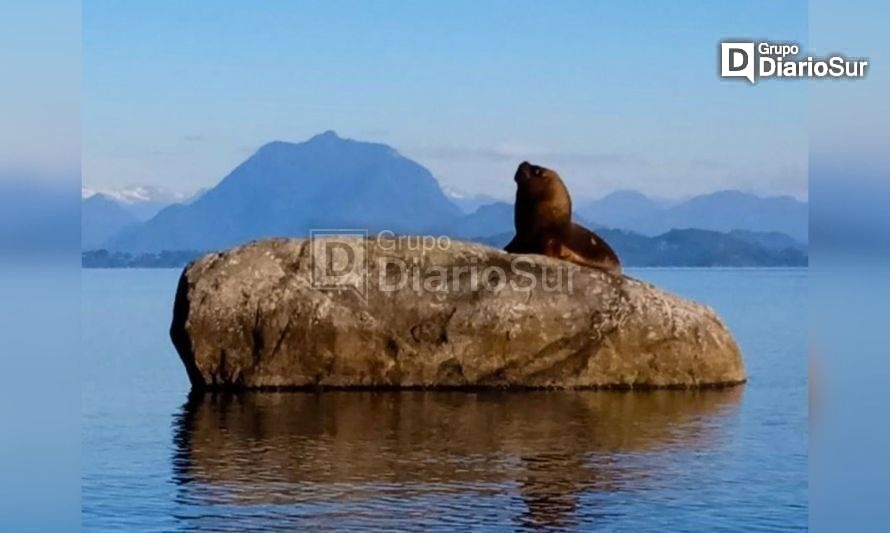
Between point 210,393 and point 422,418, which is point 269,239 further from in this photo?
point 422,418

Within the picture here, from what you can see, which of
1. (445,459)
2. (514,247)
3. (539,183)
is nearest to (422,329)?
(514,247)

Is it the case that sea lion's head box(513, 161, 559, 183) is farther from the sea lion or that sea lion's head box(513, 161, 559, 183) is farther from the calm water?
the calm water

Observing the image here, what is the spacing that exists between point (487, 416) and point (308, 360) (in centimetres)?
409

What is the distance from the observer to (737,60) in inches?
773

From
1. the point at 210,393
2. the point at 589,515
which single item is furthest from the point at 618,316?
the point at 589,515

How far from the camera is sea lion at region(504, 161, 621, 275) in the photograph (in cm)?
2511

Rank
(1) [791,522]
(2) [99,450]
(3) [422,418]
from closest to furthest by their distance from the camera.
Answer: (1) [791,522] < (2) [99,450] < (3) [422,418]

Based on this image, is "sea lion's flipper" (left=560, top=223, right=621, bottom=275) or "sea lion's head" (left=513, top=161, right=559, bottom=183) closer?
"sea lion's flipper" (left=560, top=223, right=621, bottom=275)

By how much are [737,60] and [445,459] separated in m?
6.62

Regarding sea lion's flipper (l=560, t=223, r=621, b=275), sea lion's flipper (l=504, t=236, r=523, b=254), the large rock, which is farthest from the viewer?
sea lion's flipper (l=504, t=236, r=523, b=254)

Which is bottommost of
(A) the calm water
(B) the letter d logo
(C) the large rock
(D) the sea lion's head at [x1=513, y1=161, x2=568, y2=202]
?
(A) the calm water

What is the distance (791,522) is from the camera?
45.2 ft

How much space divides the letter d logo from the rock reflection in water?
439cm


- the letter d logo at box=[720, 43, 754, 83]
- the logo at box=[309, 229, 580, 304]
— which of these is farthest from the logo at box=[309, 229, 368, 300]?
the letter d logo at box=[720, 43, 754, 83]
